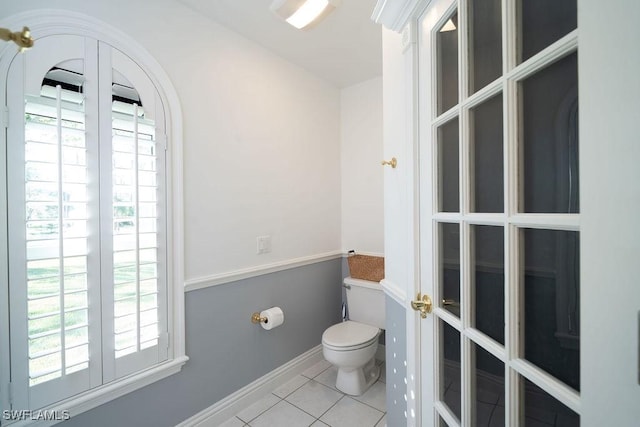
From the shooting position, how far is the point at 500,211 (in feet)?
2.24

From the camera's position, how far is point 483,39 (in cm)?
74

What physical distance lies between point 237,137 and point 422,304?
153 cm

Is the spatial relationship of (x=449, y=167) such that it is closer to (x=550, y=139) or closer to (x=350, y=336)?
(x=550, y=139)

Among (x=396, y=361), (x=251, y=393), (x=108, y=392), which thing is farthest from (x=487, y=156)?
(x=251, y=393)

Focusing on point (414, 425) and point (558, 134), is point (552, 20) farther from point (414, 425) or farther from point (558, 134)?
point (414, 425)

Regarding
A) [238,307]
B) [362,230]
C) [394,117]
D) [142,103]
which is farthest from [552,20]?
[362,230]

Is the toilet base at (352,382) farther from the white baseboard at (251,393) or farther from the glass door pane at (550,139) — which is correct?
the glass door pane at (550,139)

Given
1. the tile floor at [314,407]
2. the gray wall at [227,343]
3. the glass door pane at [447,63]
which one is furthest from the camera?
the tile floor at [314,407]

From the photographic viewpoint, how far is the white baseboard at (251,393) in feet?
5.47

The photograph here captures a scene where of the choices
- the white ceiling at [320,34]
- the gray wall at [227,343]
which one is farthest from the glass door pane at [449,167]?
the gray wall at [227,343]

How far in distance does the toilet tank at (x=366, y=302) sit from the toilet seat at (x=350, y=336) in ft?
0.27

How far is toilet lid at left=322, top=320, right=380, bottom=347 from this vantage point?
1917 millimetres

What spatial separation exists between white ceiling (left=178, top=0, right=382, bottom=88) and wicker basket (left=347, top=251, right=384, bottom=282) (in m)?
1.63

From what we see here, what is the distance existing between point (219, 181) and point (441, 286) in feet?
4.68
